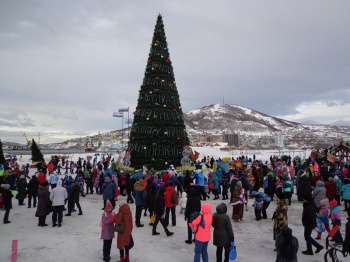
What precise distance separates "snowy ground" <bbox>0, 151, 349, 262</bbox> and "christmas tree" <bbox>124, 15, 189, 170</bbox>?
11.0 metres

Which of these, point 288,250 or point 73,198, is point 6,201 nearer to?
point 73,198

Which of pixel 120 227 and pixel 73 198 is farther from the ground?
pixel 120 227

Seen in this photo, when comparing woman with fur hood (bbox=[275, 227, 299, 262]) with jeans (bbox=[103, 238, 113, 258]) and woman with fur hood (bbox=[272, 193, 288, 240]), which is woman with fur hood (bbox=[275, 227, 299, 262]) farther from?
jeans (bbox=[103, 238, 113, 258])

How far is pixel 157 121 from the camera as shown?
69.9 feet

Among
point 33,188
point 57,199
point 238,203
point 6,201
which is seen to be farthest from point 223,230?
point 33,188

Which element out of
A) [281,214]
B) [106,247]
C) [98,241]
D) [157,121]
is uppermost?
[157,121]

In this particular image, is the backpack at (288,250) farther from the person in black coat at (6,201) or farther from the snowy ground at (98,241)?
the person in black coat at (6,201)

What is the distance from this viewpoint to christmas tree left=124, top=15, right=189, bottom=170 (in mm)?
21328

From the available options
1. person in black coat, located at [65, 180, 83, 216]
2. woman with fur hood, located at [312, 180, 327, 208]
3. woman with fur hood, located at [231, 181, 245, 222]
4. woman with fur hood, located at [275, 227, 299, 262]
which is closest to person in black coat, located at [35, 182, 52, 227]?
person in black coat, located at [65, 180, 83, 216]

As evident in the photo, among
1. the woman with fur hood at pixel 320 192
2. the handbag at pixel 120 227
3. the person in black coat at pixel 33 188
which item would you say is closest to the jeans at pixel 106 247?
the handbag at pixel 120 227

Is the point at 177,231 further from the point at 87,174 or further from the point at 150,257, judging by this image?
the point at 87,174

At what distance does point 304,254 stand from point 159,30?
20863 mm

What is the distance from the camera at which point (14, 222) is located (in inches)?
377

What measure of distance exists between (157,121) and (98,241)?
1434 centimetres
